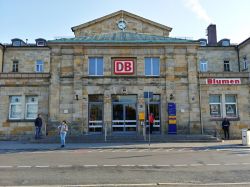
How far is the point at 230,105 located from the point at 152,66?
8131 millimetres

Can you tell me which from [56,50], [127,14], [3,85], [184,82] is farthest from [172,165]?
[127,14]

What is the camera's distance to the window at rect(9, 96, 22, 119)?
82.2 feet

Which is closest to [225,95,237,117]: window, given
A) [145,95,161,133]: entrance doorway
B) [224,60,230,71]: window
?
[145,95,161,133]: entrance doorway

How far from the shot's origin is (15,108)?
25.2m

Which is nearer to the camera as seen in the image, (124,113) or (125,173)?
(125,173)

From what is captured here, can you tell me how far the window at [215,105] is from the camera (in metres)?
25.7

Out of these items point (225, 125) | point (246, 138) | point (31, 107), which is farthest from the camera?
point (31, 107)

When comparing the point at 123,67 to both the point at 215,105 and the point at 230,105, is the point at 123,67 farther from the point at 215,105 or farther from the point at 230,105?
the point at 230,105

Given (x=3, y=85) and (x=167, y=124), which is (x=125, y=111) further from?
(x=3, y=85)

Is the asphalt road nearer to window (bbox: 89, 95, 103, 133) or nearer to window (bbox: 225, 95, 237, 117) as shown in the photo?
window (bbox: 89, 95, 103, 133)

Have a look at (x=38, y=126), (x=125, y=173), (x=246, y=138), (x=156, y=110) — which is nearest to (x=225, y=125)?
(x=246, y=138)

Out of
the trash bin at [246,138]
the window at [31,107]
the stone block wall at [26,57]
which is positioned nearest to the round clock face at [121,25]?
the stone block wall at [26,57]

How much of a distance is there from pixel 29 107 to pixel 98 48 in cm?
825

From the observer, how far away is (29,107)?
83.0 feet
